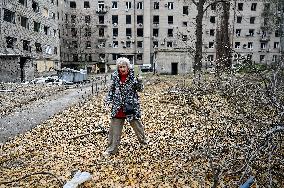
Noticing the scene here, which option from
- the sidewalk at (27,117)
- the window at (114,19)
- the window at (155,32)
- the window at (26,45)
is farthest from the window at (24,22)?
the window at (155,32)

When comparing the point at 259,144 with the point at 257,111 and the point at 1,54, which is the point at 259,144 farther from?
the point at 1,54

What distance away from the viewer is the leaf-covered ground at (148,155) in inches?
181

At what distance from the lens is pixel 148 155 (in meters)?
5.81

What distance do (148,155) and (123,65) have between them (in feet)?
5.62

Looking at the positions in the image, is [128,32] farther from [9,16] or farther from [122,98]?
[122,98]

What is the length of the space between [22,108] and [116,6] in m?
46.3

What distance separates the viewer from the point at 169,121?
8.86m

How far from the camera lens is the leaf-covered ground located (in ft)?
15.1

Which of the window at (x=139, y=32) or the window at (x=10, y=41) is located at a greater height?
the window at (x=139, y=32)

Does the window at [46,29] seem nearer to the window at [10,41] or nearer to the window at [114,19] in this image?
the window at [10,41]

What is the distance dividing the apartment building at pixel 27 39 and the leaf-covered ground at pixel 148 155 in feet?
68.0

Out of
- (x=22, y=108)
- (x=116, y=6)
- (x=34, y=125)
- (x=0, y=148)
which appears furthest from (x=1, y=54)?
(x=116, y=6)

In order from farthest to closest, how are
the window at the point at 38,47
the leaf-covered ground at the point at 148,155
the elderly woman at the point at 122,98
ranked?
the window at the point at 38,47 → the elderly woman at the point at 122,98 → the leaf-covered ground at the point at 148,155

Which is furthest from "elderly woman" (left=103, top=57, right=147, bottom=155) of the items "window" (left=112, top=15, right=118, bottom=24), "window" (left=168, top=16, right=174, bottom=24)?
"window" (left=112, top=15, right=118, bottom=24)
